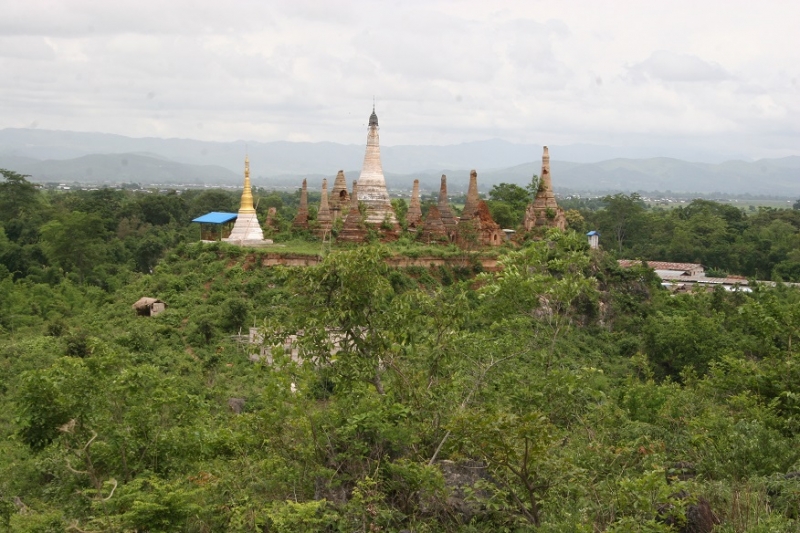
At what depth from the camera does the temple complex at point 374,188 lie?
3469 cm

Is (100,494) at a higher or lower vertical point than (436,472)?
lower

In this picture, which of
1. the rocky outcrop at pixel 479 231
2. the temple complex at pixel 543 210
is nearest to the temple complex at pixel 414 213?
the rocky outcrop at pixel 479 231

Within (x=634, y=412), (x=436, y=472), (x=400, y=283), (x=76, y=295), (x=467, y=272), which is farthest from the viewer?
(x=76, y=295)

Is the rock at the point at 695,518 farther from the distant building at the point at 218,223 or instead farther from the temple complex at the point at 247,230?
the distant building at the point at 218,223

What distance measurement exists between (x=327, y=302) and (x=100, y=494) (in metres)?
3.93

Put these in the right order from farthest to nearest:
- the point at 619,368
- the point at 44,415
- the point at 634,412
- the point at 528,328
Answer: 1. the point at 619,368
2. the point at 634,412
3. the point at 528,328
4. the point at 44,415

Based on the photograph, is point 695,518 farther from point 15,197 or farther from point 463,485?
point 15,197

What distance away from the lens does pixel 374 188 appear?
3541 cm

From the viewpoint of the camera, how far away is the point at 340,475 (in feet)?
38.4

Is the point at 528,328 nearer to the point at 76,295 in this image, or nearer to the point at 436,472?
the point at 436,472

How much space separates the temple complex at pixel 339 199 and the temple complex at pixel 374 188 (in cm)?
120

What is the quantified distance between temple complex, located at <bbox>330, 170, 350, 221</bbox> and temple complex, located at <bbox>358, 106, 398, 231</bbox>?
1.20 metres

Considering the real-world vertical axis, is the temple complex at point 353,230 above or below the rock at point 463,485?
above

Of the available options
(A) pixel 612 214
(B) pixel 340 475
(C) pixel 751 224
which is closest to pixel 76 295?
(B) pixel 340 475
